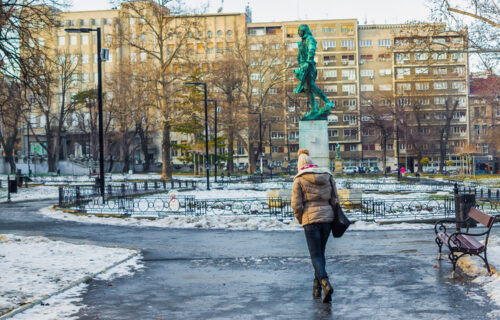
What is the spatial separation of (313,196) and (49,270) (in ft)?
15.7

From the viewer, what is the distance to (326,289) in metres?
7.39

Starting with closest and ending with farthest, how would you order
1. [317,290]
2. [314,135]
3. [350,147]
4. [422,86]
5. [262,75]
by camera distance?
[317,290]
[314,135]
[262,75]
[422,86]
[350,147]

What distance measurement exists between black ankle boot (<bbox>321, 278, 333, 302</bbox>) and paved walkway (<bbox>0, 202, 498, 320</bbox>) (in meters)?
0.10

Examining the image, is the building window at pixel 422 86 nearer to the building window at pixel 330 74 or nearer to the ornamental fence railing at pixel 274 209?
the building window at pixel 330 74

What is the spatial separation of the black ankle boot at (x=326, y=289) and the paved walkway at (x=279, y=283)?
98 millimetres

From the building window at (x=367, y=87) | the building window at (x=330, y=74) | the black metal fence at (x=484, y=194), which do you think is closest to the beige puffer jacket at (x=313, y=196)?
the black metal fence at (x=484, y=194)

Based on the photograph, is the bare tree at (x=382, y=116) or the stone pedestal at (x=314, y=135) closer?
the stone pedestal at (x=314, y=135)

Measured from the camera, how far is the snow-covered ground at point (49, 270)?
751 centimetres

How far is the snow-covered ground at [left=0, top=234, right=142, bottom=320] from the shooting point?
7512 mm

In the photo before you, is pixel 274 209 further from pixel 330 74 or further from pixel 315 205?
pixel 330 74

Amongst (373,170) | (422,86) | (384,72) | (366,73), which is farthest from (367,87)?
(373,170)

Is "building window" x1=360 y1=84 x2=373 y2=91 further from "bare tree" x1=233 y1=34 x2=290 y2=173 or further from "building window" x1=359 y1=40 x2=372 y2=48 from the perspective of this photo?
"bare tree" x1=233 y1=34 x2=290 y2=173

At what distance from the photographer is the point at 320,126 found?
2209 cm

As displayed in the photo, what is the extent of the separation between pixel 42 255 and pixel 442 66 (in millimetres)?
89885
